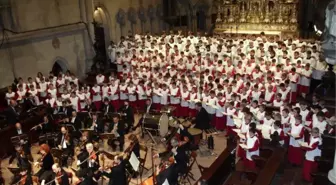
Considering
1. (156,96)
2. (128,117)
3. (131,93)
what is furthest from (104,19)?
(128,117)

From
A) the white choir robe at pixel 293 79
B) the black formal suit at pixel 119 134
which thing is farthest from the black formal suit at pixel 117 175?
the white choir robe at pixel 293 79

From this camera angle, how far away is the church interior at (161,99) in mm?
10648

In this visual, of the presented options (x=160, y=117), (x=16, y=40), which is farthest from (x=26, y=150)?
(x=16, y=40)

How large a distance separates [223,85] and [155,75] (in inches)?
139

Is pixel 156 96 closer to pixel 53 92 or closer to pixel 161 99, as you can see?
pixel 161 99

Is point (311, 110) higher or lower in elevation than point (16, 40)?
lower

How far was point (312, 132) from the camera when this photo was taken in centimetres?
1049

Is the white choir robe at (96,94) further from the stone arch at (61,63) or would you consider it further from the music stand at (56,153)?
the music stand at (56,153)

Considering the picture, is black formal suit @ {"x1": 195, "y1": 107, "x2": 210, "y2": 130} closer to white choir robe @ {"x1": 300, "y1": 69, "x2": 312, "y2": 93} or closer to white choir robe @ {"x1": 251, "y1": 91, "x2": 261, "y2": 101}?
white choir robe @ {"x1": 251, "y1": 91, "x2": 261, "y2": 101}

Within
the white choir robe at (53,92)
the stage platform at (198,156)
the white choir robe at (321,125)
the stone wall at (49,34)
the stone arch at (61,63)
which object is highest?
the stone wall at (49,34)

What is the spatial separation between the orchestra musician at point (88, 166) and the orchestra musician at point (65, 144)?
145 centimetres

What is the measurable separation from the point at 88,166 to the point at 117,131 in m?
3.05

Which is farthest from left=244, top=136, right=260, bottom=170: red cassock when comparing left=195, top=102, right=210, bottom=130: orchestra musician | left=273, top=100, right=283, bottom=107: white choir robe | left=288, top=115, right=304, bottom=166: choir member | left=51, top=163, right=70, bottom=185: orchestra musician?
left=51, top=163, right=70, bottom=185: orchestra musician

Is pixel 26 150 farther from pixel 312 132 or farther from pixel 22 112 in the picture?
pixel 312 132
